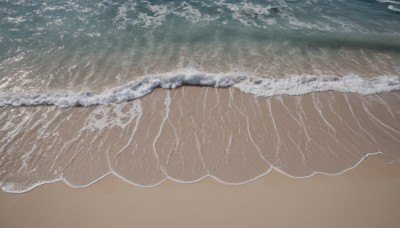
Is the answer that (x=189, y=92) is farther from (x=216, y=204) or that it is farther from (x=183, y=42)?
(x=216, y=204)

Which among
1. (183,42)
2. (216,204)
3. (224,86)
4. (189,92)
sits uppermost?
(183,42)

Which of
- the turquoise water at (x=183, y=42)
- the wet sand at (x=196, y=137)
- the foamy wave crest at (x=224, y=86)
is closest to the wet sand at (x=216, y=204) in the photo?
the wet sand at (x=196, y=137)

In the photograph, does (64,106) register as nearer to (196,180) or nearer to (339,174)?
(196,180)

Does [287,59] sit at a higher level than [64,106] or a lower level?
higher

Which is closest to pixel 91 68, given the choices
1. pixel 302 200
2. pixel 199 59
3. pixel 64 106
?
pixel 64 106

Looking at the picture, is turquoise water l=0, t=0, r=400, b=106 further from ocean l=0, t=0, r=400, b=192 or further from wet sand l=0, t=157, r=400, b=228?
wet sand l=0, t=157, r=400, b=228

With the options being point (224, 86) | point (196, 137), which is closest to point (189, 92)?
point (224, 86)

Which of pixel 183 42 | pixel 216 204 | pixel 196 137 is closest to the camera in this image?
pixel 216 204
